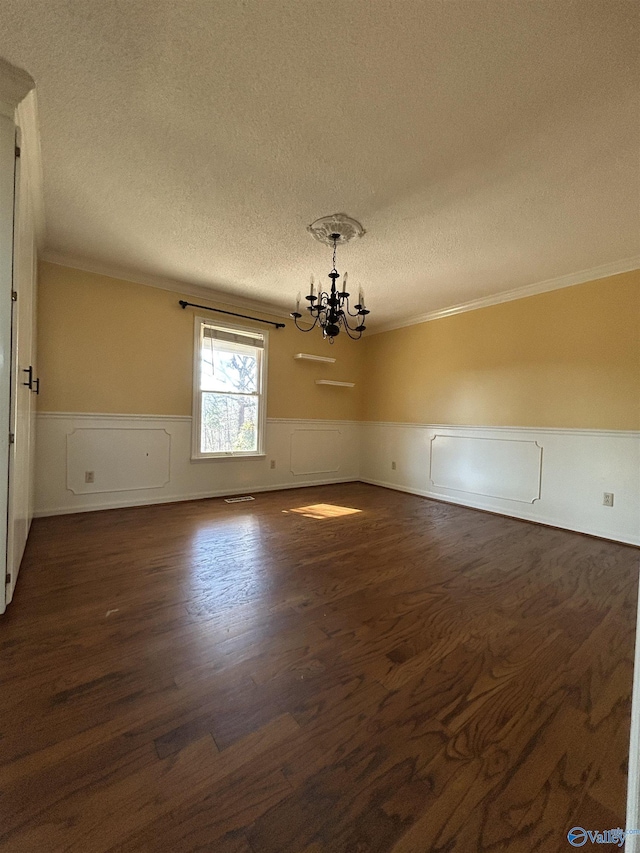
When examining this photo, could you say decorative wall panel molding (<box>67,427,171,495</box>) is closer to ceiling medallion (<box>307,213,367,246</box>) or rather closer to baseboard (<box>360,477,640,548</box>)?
ceiling medallion (<box>307,213,367,246</box>)

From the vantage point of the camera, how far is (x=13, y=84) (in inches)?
58.3

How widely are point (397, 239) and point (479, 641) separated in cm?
270

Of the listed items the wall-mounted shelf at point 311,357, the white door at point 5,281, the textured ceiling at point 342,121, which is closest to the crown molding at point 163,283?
the textured ceiling at point 342,121

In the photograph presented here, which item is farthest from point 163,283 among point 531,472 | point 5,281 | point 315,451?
point 531,472

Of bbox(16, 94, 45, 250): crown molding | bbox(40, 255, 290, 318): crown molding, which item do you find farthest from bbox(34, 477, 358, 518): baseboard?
bbox(16, 94, 45, 250): crown molding

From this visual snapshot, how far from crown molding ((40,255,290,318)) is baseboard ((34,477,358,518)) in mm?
2294

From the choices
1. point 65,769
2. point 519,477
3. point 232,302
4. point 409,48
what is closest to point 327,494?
point 519,477

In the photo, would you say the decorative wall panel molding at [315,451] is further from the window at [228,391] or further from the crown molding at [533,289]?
the crown molding at [533,289]

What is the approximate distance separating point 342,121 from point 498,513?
3687mm

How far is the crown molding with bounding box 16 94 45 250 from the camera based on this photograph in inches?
63.3

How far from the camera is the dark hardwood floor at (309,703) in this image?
823mm

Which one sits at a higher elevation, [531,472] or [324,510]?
[531,472]

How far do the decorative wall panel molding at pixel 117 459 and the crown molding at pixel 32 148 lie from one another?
184cm

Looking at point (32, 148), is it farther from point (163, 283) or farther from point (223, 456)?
point (223, 456)
